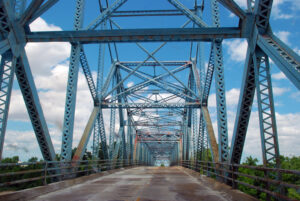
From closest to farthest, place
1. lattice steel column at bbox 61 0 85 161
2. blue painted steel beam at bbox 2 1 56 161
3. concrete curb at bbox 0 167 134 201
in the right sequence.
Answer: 1. concrete curb at bbox 0 167 134 201
2. blue painted steel beam at bbox 2 1 56 161
3. lattice steel column at bbox 61 0 85 161

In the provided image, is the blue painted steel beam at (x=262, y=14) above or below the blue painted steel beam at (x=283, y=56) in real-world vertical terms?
above

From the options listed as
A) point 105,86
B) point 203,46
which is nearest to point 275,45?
point 203,46

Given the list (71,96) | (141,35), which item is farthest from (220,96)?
(71,96)

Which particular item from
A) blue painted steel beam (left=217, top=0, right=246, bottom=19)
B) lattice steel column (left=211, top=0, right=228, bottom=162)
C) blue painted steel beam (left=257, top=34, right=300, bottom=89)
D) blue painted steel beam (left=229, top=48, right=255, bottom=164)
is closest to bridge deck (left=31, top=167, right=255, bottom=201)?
blue painted steel beam (left=229, top=48, right=255, bottom=164)

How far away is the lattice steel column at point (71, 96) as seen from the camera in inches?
502

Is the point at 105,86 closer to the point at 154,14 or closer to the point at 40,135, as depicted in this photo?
the point at 154,14

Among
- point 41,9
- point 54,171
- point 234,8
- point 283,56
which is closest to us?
point 283,56

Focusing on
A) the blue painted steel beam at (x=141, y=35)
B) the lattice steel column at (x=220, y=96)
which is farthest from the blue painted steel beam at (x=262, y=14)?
the lattice steel column at (x=220, y=96)

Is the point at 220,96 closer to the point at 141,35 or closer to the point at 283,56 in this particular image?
the point at 141,35

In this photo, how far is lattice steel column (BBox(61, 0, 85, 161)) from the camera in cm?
1276

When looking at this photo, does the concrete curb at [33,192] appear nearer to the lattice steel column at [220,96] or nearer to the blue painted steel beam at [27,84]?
the blue painted steel beam at [27,84]

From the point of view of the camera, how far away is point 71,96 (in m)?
13.3

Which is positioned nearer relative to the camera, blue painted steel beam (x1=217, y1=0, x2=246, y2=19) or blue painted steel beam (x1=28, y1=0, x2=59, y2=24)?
blue painted steel beam (x1=217, y1=0, x2=246, y2=19)

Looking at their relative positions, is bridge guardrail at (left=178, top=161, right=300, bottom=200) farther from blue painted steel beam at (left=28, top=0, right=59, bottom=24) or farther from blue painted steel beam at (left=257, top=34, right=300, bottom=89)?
blue painted steel beam at (left=28, top=0, right=59, bottom=24)
